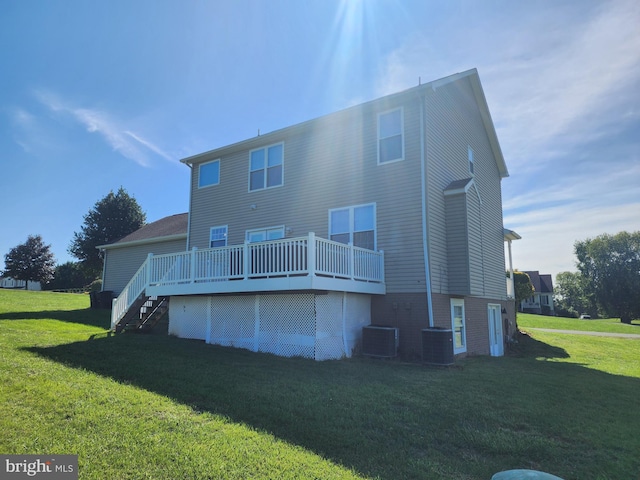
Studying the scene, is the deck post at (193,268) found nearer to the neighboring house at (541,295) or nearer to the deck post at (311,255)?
the deck post at (311,255)

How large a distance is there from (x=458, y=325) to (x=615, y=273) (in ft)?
160

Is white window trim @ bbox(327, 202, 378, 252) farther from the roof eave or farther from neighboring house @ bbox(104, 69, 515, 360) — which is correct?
the roof eave

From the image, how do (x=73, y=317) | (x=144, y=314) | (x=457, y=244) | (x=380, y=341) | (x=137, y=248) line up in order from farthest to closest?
(x=137, y=248) → (x=73, y=317) → (x=144, y=314) → (x=457, y=244) → (x=380, y=341)

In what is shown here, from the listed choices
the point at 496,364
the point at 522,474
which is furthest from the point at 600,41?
the point at 522,474

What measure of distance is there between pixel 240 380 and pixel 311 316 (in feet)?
10.1

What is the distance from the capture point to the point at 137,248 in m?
21.8

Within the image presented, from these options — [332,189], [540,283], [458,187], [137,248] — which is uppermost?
[332,189]

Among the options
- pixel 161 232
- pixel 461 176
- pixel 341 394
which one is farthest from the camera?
pixel 161 232

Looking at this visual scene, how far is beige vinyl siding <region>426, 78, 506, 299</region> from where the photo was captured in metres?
11.3

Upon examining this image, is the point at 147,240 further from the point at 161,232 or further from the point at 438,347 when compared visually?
the point at 438,347

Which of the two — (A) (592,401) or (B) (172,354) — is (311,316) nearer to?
(B) (172,354)

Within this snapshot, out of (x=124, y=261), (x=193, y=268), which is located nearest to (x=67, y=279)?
(x=124, y=261)

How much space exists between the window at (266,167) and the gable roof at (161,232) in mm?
6309

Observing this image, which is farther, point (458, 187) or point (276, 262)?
point (458, 187)
